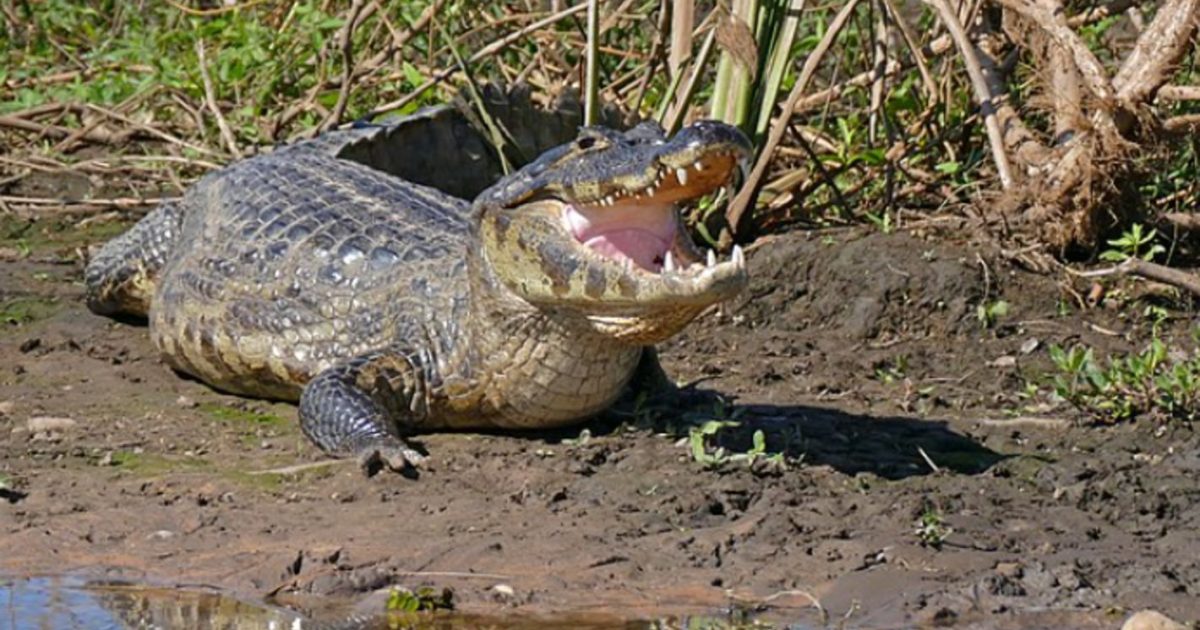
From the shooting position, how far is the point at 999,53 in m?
7.77

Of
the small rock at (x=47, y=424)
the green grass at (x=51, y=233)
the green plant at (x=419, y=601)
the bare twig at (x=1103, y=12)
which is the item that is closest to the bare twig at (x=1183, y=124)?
the bare twig at (x=1103, y=12)

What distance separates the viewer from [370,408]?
5.66 meters

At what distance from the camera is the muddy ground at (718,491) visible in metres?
4.64

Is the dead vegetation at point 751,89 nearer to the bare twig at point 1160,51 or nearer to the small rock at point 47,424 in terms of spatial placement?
the bare twig at point 1160,51

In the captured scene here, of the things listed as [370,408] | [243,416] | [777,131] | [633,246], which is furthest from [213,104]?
[633,246]

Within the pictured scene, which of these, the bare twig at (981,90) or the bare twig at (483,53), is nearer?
the bare twig at (981,90)

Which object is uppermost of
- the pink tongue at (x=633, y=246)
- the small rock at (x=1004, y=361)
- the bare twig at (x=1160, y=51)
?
the bare twig at (x=1160, y=51)

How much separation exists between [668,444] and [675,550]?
0.80 metres

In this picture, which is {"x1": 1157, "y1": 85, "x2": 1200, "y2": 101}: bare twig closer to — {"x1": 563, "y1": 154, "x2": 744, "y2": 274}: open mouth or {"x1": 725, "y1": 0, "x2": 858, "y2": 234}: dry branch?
{"x1": 725, "y1": 0, "x2": 858, "y2": 234}: dry branch

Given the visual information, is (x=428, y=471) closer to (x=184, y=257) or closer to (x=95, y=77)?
(x=184, y=257)

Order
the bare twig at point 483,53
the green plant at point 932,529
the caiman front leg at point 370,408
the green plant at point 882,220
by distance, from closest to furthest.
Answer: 1. the green plant at point 932,529
2. the caiman front leg at point 370,408
3. the green plant at point 882,220
4. the bare twig at point 483,53

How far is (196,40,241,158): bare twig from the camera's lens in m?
8.59

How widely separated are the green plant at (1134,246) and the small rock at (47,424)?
133 inches

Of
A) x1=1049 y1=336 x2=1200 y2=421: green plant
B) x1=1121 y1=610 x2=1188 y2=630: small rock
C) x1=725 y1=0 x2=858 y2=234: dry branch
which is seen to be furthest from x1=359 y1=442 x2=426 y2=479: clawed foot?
x1=725 y1=0 x2=858 y2=234: dry branch
